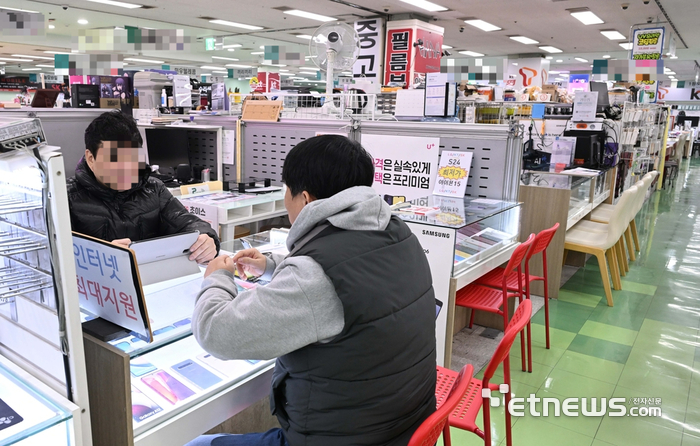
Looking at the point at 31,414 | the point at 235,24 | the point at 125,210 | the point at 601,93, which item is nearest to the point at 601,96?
the point at 601,93

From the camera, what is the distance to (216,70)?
23.9 m

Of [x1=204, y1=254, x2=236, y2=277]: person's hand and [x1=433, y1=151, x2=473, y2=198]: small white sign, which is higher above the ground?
[x1=433, y1=151, x2=473, y2=198]: small white sign

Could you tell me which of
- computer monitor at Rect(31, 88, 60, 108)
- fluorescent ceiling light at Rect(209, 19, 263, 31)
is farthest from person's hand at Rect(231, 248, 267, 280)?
fluorescent ceiling light at Rect(209, 19, 263, 31)

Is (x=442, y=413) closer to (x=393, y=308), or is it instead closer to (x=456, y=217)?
(x=393, y=308)

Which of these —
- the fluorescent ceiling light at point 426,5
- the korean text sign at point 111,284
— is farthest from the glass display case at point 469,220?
the fluorescent ceiling light at point 426,5

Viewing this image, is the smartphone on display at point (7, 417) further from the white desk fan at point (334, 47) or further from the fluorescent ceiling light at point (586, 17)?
the fluorescent ceiling light at point (586, 17)

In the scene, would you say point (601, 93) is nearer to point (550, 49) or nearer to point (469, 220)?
point (469, 220)

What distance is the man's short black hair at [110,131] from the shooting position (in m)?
1.88

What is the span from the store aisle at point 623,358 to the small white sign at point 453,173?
120 cm

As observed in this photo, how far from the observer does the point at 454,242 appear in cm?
265

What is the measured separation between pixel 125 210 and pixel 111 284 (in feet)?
3.60

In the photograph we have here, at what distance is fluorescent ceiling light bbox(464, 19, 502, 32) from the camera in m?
11.3

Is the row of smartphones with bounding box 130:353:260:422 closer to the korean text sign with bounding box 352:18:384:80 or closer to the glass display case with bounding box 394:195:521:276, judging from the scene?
the glass display case with bounding box 394:195:521:276

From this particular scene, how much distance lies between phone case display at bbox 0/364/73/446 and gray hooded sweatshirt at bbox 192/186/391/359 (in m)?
0.31
